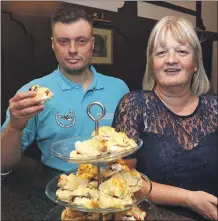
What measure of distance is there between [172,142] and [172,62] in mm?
172

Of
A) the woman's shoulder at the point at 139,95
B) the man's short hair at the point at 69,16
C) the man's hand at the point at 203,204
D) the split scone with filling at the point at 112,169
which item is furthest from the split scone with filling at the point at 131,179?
the man's short hair at the point at 69,16

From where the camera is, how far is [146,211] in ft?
1.78

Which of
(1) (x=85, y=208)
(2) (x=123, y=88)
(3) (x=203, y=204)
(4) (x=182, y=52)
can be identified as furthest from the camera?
(2) (x=123, y=88)

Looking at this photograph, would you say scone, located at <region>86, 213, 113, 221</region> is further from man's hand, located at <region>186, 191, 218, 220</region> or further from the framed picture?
the framed picture

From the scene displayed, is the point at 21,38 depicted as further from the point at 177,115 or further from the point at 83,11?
the point at 177,115

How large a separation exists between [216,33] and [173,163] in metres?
0.35

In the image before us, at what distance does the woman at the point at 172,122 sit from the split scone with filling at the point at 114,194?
193 mm

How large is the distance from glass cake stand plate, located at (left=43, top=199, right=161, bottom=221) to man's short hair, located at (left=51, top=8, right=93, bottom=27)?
39cm

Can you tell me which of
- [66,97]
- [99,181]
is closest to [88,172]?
[99,181]

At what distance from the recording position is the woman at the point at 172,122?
0.66m

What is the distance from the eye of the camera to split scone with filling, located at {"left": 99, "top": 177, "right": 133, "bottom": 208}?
441 millimetres

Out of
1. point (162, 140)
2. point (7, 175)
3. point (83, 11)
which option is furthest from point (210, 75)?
point (7, 175)

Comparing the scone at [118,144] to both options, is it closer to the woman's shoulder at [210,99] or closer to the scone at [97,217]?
the scone at [97,217]

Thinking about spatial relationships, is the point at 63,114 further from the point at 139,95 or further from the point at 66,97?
the point at 139,95
